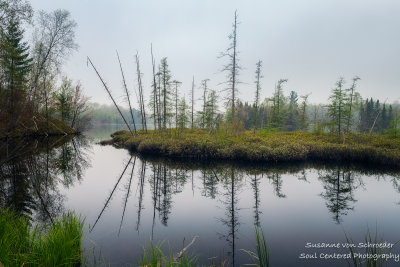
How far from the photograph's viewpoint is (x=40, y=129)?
32.3m

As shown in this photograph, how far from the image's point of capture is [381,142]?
1722 centimetres

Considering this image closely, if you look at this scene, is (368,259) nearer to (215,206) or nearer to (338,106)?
(215,206)

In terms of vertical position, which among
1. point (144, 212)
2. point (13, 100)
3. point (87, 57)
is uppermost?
point (87, 57)


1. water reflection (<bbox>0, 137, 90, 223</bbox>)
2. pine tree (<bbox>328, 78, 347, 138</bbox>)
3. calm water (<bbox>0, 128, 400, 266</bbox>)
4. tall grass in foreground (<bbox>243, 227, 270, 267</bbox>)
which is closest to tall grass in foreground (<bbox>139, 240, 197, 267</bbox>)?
calm water (<bbox>0, 128, 400, 266</bbox>)

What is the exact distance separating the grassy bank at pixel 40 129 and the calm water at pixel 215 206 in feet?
65.5

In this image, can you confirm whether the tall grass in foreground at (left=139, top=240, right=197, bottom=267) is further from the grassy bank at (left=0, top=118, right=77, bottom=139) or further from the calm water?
the grassy bank at (left=0, top=118, right=77, bottom=139)

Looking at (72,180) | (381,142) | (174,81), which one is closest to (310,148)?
(381,142)

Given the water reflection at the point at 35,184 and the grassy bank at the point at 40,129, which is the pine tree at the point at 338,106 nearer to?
the water reflection at the point at 35,184

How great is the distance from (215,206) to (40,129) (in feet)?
122

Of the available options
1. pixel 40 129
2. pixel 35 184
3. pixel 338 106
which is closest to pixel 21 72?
pixel 40 129

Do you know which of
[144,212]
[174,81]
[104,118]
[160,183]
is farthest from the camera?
[104,118]

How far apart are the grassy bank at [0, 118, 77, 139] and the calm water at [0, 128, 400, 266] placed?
20.0 metres

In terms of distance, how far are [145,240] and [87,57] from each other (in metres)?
22.7

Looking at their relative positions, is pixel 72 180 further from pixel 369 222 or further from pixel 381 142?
pixel 381 142
